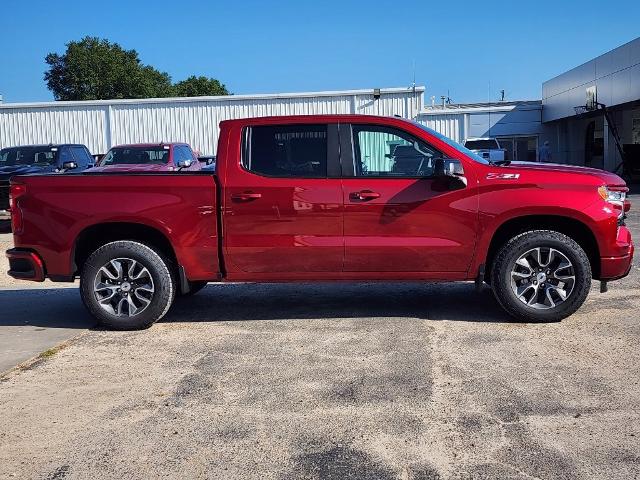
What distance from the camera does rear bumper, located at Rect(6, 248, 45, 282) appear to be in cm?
639

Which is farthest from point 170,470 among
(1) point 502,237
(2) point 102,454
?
(1) point 502,237

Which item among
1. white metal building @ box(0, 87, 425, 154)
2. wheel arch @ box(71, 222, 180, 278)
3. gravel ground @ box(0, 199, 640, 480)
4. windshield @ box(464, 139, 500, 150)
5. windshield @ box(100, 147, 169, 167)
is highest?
white metal building @ box(0, 87, 425, 154)

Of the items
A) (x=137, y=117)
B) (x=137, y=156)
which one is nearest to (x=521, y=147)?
(x=137, y=117)

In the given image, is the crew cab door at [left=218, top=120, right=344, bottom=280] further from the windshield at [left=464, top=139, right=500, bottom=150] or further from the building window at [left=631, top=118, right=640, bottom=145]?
the building window at [left=631, top=118, right=640, bottom=145]

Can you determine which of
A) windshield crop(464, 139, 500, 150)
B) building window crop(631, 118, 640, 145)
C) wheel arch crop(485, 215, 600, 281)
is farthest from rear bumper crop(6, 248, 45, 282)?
building window crop(631, 118, 640, 145)

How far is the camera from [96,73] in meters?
51.0

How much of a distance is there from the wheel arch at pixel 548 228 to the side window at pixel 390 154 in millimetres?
913

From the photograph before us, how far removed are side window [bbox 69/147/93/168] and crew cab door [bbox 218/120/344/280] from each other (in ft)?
38.9

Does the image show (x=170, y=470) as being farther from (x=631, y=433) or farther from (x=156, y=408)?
(x=631, y=433)

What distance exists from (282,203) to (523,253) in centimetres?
224

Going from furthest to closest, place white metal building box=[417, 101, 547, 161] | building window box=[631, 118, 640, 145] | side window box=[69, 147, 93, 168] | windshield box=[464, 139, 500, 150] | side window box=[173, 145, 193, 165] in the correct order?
white metal building box=[417, 101, 547, 161]
building window box=[631, 118, 640, 145]
windshield box=[464, 139, 500, 150]
side window box=[69, 147, 93, 168]
side window box=[173, 145, 193, 165]

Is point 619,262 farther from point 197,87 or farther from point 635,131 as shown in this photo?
point 197,87

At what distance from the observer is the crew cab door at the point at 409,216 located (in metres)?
6.06

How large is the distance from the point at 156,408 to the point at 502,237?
11.8 ft
